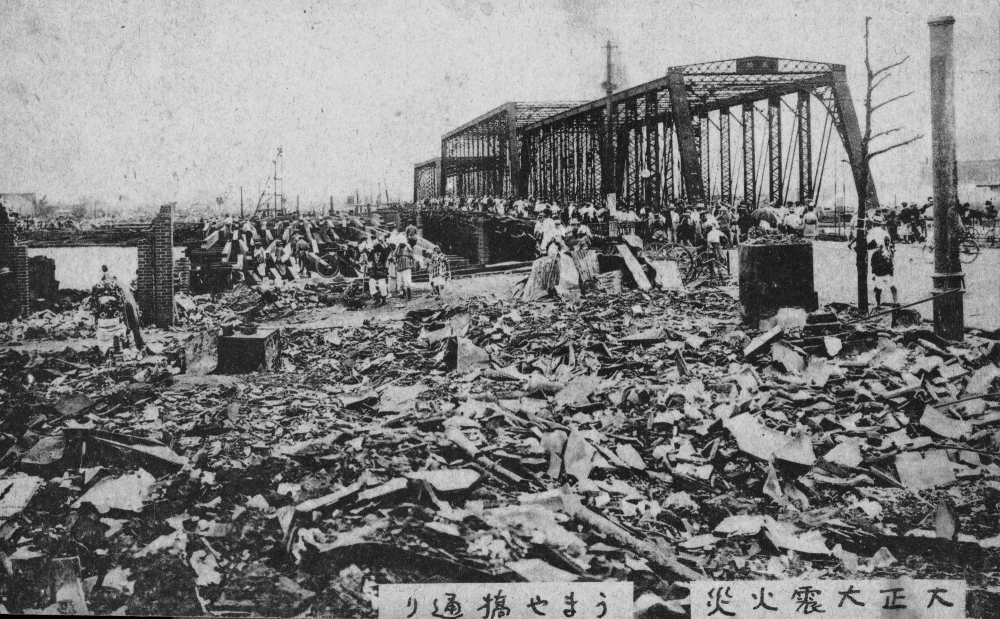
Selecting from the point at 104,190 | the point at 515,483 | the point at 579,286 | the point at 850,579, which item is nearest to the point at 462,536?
the point at 515,483

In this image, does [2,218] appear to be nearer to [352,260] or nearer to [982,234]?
[352,260]

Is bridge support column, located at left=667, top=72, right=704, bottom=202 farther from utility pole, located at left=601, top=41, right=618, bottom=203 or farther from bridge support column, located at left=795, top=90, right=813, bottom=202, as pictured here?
bridge support column, located at left=795, top=90, right=813, bottom=202

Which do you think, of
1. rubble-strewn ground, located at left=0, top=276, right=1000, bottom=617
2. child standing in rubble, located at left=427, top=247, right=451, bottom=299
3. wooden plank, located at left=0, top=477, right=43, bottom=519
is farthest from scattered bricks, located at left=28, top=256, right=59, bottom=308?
child standing in rubble, located at left=427, top=247, right=451, bottom=299

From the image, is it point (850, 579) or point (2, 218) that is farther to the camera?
point (2, 218)

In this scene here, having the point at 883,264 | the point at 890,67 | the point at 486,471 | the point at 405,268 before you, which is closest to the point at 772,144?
the point at 883,264

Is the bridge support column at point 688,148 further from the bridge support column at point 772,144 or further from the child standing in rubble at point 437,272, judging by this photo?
the child standing in rubble at point 437,272

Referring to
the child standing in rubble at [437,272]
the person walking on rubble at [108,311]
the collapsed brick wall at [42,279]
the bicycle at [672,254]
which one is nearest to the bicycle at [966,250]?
the bicycle at [672,254]
